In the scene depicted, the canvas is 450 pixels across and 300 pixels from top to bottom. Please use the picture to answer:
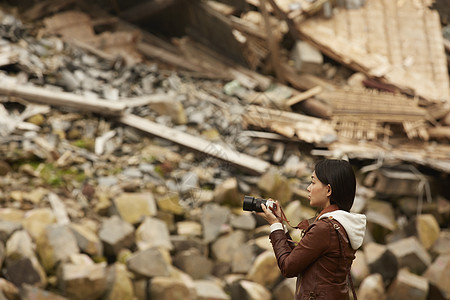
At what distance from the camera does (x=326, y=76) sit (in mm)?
8672

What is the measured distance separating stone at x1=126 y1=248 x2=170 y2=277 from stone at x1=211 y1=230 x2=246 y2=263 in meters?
0.87

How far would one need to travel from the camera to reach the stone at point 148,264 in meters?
4.89

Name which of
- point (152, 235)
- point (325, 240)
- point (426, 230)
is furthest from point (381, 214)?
point (325, 240)

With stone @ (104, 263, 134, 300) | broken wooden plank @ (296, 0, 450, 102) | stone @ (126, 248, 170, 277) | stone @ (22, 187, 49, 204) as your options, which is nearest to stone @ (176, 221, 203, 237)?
stone @ (126, 248, 170, 277)

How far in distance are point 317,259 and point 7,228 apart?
361cm

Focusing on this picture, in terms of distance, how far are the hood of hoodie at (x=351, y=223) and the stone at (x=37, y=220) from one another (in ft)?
11.7

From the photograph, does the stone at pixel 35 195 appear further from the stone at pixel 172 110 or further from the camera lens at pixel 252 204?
the camera lens at pixel 252 204

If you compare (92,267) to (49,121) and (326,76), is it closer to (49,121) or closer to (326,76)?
(49,121)

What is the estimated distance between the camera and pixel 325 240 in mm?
2227

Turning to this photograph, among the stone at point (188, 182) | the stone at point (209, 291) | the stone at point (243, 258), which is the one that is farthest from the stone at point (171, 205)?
the stone at point (209, 291)

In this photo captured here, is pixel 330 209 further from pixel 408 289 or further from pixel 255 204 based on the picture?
pixel 408 289

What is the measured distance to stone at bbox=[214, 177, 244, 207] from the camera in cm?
622

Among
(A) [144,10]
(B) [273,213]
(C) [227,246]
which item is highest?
(B) [273,213]

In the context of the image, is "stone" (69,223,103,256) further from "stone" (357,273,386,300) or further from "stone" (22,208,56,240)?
"stone" (357,273,386,300)
